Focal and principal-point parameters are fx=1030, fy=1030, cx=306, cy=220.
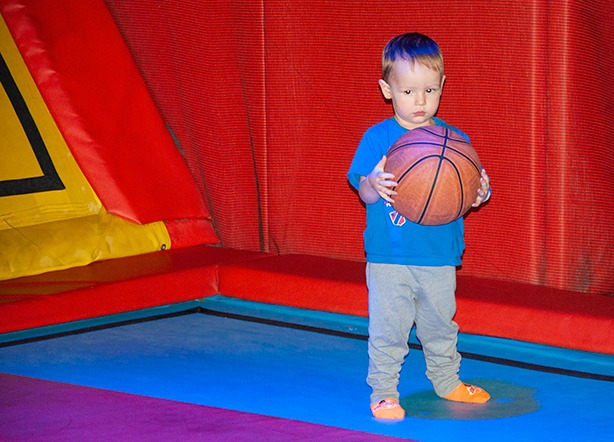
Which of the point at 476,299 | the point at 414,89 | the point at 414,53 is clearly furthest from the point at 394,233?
the point at 476,299

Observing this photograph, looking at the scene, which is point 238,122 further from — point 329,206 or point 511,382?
point 511,382

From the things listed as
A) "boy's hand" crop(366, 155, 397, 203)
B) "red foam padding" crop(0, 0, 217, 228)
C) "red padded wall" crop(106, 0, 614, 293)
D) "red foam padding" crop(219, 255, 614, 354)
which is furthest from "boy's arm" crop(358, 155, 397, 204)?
"red foam padding" crop(0, 0, 217, 228)

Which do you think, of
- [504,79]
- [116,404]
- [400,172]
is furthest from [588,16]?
[116,404]

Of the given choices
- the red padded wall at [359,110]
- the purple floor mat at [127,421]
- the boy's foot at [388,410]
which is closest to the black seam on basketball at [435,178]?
the boy's foot at [388,410]

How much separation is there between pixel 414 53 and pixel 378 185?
0.40 metres

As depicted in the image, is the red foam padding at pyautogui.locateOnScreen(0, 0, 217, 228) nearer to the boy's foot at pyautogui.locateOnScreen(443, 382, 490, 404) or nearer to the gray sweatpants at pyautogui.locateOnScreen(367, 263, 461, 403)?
the gray sweatpants at pyautogui.locateOnScreen(367, 263, 461, 403)

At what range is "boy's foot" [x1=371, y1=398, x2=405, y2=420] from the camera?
119 inches

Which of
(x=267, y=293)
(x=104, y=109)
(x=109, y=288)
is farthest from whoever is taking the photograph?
(x=104, y=109)

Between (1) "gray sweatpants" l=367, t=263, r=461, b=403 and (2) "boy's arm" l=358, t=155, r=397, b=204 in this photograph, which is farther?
(1) "gray sweatpants" l=367, t=263, r=461, b=403

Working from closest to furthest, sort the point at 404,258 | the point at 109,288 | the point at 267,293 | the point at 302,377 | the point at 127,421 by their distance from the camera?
1. the point at 127,421
2. the point at 404,258
3. the point at 302,377
4. the point at 109,288
5. the point at 267,293

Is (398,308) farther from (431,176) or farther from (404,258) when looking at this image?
(431,176)

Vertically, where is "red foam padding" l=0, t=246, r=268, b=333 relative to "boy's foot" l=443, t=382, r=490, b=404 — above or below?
above

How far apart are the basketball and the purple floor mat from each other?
0.67m

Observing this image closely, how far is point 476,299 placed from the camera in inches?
156
